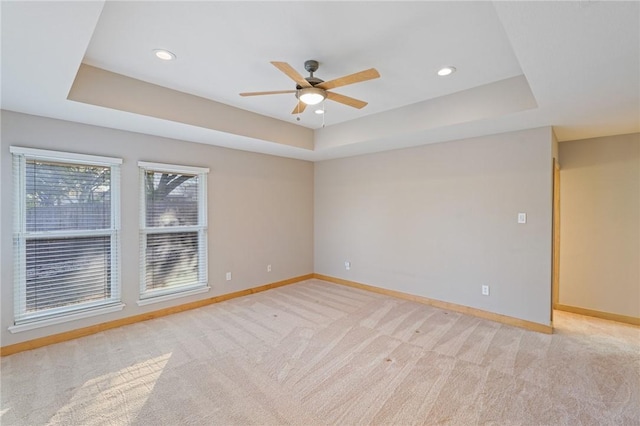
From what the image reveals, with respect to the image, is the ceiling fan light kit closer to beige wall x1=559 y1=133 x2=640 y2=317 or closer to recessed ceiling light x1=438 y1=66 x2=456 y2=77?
recessed ceiling light x1=438 y1=66 x2=456 y2=77

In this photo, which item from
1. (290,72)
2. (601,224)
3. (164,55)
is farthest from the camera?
(601,224)

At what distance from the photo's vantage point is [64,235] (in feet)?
10.5

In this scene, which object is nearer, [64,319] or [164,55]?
[164,55]

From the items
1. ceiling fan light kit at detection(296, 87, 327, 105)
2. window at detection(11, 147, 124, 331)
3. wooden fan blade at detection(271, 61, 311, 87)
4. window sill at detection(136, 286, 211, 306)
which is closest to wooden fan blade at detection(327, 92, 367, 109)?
ceiling fan light kit at detection(296, 87, 327, 105)

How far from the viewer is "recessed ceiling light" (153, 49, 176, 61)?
241 centimetres

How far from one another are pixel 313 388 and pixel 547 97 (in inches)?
127

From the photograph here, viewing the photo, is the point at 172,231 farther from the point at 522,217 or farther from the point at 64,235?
the point at 522,217

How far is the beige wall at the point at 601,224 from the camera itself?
12.2ft

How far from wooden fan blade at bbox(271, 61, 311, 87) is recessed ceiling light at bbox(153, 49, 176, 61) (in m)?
1.06

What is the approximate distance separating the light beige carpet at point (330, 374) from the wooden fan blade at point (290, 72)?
2.47 meters

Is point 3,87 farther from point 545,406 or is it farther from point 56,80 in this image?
point 545,406

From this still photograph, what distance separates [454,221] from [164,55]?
3.93 metres

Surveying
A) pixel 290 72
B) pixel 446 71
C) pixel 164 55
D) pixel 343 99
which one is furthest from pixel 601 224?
pixel 164 55

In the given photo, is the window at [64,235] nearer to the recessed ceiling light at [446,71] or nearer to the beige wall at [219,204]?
the beige wall at [219,204]
